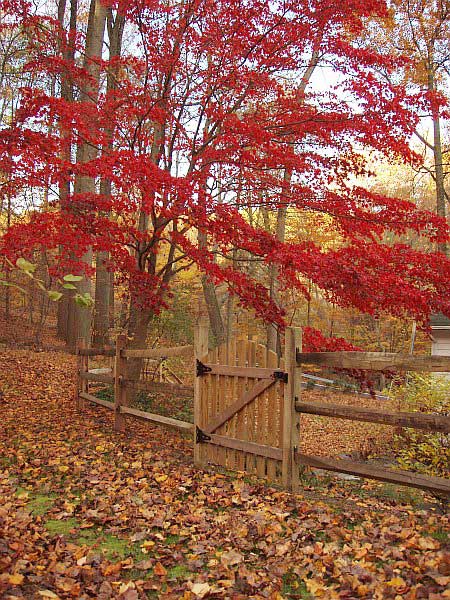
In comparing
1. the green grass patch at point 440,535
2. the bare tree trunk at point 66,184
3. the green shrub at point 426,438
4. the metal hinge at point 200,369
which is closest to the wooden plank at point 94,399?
the metal hinge at point 200,369

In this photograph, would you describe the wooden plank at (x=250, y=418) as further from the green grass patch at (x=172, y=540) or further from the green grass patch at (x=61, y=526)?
the green grass patch at (x=61, y=526)

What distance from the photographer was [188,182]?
8.12 m

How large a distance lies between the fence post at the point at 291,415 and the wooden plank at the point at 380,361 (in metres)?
0.10

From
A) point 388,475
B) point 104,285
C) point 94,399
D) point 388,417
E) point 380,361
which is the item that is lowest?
point 94,399

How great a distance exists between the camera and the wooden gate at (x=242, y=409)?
605cm

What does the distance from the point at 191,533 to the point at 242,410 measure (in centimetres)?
189

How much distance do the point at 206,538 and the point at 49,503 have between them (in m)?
1.77

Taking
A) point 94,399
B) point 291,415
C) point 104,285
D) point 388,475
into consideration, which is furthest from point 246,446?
point 104,285

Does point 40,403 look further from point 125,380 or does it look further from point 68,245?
point 68,245

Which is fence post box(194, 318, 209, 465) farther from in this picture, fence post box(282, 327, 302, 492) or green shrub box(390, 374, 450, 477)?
green shrub box(390, 374, 450, 477)

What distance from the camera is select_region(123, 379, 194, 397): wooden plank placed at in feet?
24.1

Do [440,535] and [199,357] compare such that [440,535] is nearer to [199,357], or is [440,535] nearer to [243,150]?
[199,357]

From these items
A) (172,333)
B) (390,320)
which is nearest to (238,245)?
(172,333)

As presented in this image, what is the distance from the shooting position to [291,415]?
5832 mm
